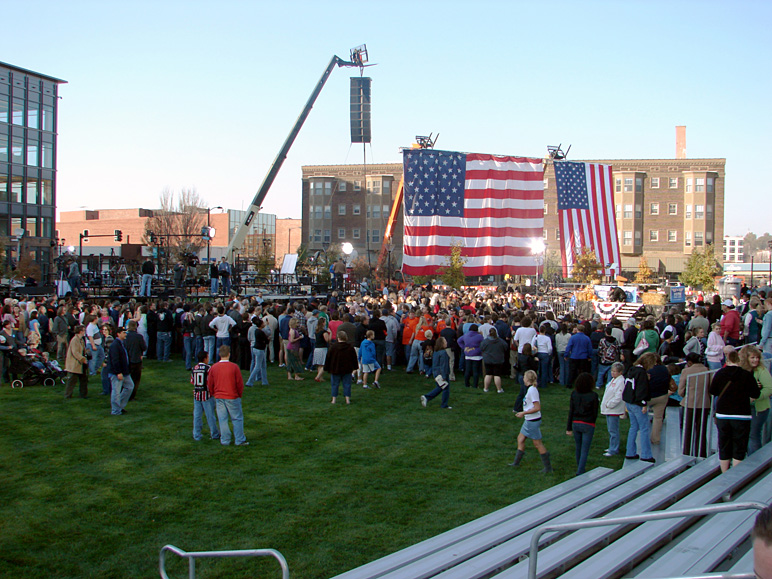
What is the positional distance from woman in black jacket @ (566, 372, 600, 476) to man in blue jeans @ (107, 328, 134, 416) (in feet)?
26.7

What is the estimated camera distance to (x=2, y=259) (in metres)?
33.4

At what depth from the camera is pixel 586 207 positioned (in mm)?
33969

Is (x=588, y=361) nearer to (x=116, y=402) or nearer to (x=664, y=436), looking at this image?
(x=664, y=436)

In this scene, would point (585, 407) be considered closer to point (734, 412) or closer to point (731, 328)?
point (734, 412)

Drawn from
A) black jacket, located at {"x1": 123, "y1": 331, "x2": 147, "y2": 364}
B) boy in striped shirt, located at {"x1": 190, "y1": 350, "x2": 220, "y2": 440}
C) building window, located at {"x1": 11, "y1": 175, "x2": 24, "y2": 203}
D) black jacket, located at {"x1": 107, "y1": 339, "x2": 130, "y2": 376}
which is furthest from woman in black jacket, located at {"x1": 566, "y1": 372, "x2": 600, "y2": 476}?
building window, located at {"x1": 11, "y1": 175, "x2": 24, "y2": 203}

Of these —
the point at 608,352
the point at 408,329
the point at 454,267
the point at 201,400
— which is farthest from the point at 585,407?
the point at 454,267

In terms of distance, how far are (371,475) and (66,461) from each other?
4508mm

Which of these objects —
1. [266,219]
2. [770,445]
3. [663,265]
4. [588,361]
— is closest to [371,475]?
[770,445]

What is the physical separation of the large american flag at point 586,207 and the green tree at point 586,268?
458 inches

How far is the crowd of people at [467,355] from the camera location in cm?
883

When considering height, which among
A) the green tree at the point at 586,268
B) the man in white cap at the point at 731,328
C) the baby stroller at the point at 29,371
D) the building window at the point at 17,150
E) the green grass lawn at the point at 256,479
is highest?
the building window at the point at 17,150

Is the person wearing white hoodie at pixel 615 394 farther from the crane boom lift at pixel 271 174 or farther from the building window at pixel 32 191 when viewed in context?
the building window at pixel 32 191

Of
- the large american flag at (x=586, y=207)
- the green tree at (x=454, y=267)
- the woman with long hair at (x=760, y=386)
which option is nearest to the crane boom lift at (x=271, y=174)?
the green tree at (x=454, y=267)

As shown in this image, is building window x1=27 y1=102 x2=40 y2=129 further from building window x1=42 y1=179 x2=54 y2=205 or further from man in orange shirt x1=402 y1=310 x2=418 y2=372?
man in orange shirt x1=402 y1=310 x2=418 y2=372
